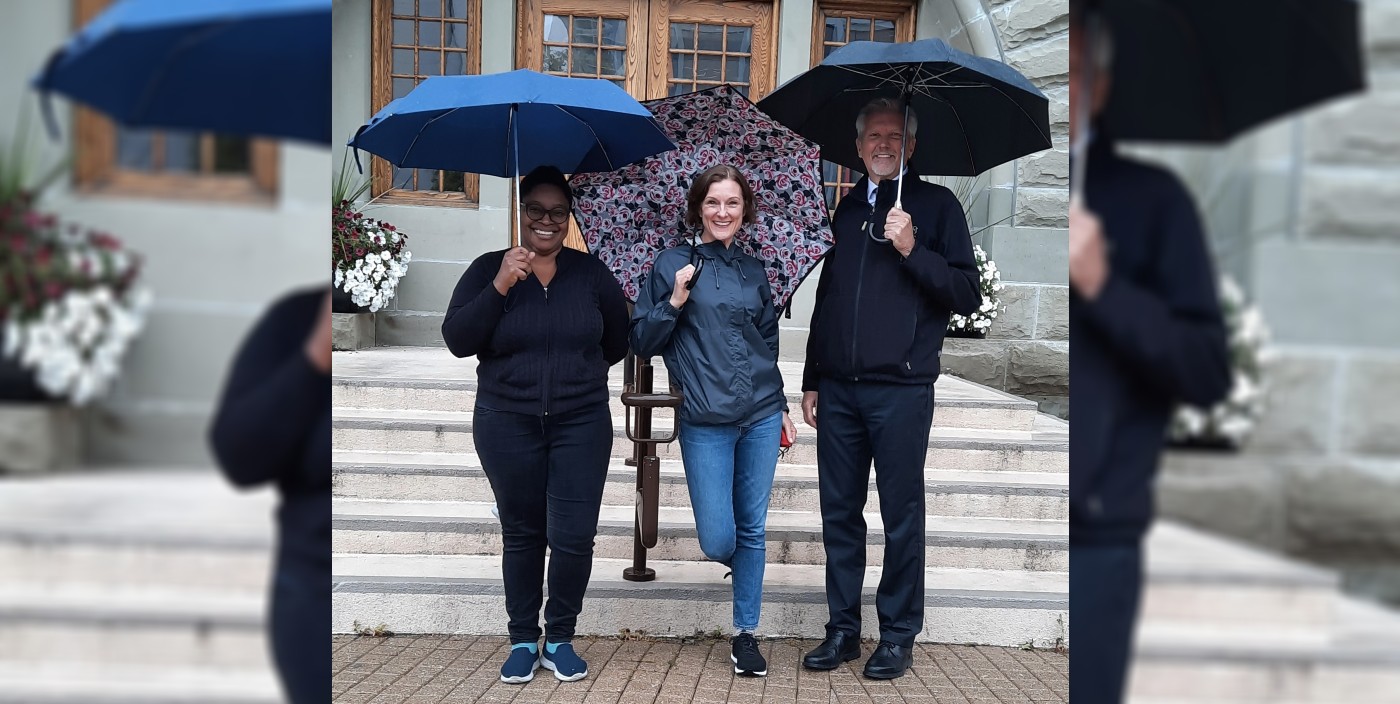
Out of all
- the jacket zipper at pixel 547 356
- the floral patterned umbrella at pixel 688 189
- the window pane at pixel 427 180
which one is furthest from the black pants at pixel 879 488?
the window pane at pixel 427 180

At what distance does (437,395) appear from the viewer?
4258 mm

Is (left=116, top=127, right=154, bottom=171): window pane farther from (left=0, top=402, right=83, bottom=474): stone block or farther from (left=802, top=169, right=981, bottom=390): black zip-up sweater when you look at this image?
(left=802, top=169, right=981, bottom=390): black zip-up sweater

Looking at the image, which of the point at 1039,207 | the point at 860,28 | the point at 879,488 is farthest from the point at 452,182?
the point at 1039,207

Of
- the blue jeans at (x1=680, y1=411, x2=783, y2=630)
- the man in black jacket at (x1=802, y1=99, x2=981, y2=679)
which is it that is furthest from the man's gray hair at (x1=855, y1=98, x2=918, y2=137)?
the blue jeans at (x1=680, y1=411, x2=783, y2=630)

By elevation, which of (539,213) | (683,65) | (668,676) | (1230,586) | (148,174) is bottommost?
(668,676)

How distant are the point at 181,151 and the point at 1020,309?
13.8 ft

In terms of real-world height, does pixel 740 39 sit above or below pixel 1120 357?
above

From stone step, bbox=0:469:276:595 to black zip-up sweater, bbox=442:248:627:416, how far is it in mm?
1928

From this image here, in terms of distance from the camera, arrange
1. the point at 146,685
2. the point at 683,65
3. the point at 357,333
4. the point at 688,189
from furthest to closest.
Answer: the point at 683,65 → the point at 357,333 → the point at 688,189 → the point at 146,685

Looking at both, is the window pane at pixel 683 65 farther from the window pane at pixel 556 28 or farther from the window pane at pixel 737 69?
the window pane at pixel 556 28

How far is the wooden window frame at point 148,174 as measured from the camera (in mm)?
626

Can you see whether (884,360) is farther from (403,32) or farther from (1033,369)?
(1033,369)

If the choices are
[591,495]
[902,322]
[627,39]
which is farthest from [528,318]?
[627,39]

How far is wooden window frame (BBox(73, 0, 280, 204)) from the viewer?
63 centimetres
